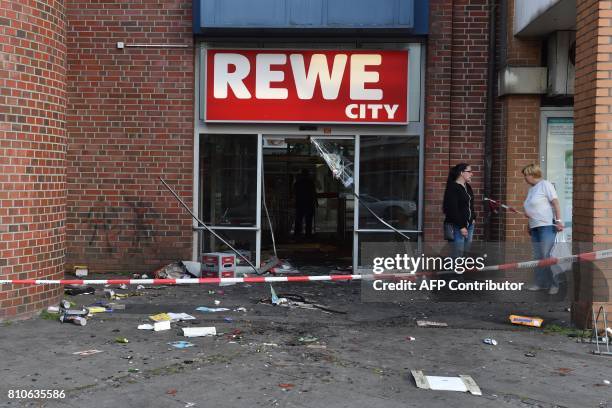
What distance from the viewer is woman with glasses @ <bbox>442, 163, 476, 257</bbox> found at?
32.0 feet

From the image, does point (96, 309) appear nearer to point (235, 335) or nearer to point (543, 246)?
point (235, 335)

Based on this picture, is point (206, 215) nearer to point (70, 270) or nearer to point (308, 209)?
point (70, 270)

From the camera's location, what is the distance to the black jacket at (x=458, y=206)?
974 cm

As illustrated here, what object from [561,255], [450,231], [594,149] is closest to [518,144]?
[450,231]

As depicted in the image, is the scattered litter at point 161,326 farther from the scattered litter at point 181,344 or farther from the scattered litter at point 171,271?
the scattered litter at point 171,271

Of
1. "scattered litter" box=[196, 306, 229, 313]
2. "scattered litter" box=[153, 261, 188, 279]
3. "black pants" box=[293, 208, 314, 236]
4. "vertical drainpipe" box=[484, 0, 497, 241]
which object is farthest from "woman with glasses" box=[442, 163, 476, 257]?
"black pants" box=[293, 208, 314, 236]

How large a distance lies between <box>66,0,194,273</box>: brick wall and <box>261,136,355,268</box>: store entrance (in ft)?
6.33

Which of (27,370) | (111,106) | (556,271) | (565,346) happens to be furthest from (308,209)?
(27,370)

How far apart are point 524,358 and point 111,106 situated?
7840 mm

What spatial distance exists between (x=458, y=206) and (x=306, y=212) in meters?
7.23

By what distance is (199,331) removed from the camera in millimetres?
7500

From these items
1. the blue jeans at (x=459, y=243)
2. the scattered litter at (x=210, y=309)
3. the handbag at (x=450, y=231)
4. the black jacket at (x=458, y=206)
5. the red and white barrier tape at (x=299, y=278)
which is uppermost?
the black jacket at (x=458, y=206)

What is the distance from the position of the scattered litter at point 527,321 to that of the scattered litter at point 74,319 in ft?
15.9

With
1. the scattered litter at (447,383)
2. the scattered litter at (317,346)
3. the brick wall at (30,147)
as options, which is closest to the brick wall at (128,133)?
the brick wall at (30,147)
